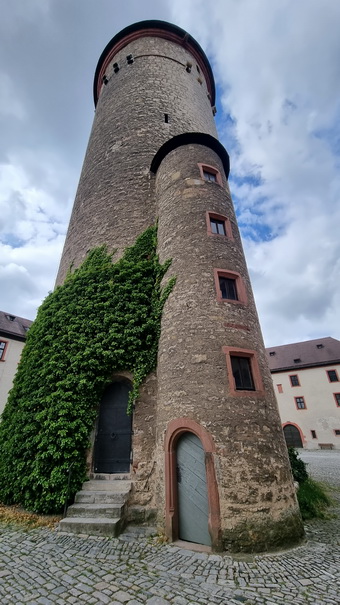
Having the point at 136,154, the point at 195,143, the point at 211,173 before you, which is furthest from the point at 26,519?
the point at 136,154

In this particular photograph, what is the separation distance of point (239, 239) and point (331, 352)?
85.0ft

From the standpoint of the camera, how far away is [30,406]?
8445 millimetres

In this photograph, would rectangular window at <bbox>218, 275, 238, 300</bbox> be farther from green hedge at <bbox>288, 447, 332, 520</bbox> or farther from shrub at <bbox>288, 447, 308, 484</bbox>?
shrub at <bbox>288, 447, 308, 484</bbox>

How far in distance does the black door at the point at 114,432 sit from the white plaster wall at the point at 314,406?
26661 mm

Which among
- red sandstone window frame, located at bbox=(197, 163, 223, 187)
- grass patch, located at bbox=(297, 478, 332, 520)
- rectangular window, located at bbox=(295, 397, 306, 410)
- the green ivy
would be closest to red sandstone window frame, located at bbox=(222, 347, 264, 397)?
the green ivy

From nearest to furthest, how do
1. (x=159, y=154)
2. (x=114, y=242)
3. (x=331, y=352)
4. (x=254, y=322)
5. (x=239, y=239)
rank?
(x=254, y=322)
(x=239, y=239)
(x=114, y=242)
(x=159, y=154)
(x=331, y=352)

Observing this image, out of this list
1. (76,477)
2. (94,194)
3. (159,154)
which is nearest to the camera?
(76,477)

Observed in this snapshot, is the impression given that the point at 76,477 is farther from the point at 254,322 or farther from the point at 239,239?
the point at 239,239

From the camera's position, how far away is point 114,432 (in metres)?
8.46

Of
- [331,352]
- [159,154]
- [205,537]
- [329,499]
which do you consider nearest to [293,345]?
[331,352]

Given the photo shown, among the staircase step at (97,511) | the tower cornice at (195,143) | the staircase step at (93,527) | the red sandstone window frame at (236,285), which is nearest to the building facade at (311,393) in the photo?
the tower cornice at (195,143)

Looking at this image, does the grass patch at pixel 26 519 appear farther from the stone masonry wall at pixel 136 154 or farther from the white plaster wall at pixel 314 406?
the white plaster wall at pixel 314 406

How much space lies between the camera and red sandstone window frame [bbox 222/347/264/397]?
674 cm

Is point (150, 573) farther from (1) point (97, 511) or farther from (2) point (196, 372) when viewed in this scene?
(2) point (196, 372)
